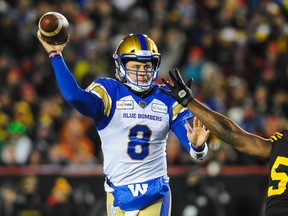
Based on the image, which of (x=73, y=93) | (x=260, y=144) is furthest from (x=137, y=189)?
(x=260, y=144)

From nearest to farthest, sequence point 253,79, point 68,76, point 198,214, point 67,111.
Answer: point 68,76, point 198,214, point 67,111, point 253,79

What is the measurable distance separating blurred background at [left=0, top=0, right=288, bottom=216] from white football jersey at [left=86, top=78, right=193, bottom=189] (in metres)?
4.93

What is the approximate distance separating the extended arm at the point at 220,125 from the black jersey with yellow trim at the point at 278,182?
5.2 inches

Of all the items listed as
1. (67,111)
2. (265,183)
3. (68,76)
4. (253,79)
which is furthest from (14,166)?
(68,76)

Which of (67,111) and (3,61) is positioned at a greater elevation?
(3,61)

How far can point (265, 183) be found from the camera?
11.8m

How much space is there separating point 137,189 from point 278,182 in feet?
4.25

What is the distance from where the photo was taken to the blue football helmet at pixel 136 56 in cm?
632

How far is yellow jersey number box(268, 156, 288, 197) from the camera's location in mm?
5246

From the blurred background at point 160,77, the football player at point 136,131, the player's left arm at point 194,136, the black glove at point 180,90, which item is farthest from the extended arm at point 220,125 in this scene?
the blurred background at point 160,77

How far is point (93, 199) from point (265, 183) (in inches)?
96.9

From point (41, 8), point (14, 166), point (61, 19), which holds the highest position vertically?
point (41, 8)

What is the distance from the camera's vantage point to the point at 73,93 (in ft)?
19.2

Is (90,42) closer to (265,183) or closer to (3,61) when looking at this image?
(3,61)
